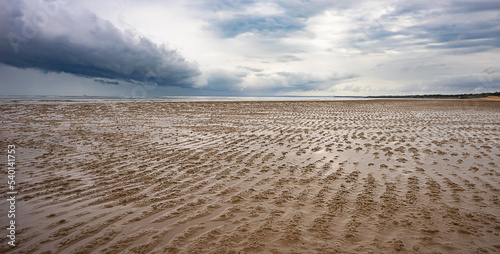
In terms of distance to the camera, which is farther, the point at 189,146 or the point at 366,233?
the point at 189,146

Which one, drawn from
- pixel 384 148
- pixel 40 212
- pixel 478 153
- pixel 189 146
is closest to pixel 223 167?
pixel 189 146

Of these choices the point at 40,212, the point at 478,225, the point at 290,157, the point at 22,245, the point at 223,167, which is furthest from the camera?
the point at 290,157

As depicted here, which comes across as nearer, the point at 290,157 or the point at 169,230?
the point at 169,230

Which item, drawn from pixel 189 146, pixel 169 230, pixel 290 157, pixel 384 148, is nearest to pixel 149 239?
pixel 169 230

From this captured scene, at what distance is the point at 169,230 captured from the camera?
453 centimetres

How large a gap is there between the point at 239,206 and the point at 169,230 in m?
1.54

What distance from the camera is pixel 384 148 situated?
37.0ft

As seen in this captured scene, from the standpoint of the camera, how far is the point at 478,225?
4684 mm

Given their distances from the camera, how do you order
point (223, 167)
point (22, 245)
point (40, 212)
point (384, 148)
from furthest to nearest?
point (384, 148), point (223, 167), point (40, 212), point (22, 245)

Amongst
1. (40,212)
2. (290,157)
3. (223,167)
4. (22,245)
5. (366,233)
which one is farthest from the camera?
(290,157)

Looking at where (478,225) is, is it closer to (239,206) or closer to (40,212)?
(239,206)

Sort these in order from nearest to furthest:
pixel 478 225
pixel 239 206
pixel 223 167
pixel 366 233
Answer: pixel 366 233, pixel 478 225, pixel 239 206, pixel 223 167

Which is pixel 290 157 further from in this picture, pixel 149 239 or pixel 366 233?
pixel 149 239

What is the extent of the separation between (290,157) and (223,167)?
8.78ft
